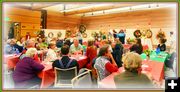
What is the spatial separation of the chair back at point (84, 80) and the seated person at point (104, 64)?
0.13 m

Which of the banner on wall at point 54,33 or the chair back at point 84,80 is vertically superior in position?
the banner on wall at point 54,33

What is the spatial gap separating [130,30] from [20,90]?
1.15m

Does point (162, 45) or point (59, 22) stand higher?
point (59, 22)

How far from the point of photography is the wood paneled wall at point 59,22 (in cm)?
264

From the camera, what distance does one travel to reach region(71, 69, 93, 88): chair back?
260 cm

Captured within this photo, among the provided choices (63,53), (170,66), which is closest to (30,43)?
(63,53)

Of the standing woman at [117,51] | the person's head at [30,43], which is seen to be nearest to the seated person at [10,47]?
the person's head at [30,43]

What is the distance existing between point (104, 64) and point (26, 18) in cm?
83

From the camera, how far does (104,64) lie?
2.71 meters

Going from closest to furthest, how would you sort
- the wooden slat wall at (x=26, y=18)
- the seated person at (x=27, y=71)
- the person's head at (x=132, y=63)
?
the person's head at (x=132, y=63), the wooden slat wall at (x=26, y=18), the seated person at (x=27, y=71)

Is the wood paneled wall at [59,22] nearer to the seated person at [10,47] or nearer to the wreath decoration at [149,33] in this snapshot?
the seated person at [10,47]

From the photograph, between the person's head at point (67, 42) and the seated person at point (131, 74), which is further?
the person's head at point (67, 42)

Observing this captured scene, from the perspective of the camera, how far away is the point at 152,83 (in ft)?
8.04

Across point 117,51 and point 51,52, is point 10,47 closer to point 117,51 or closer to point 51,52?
point 51,52
